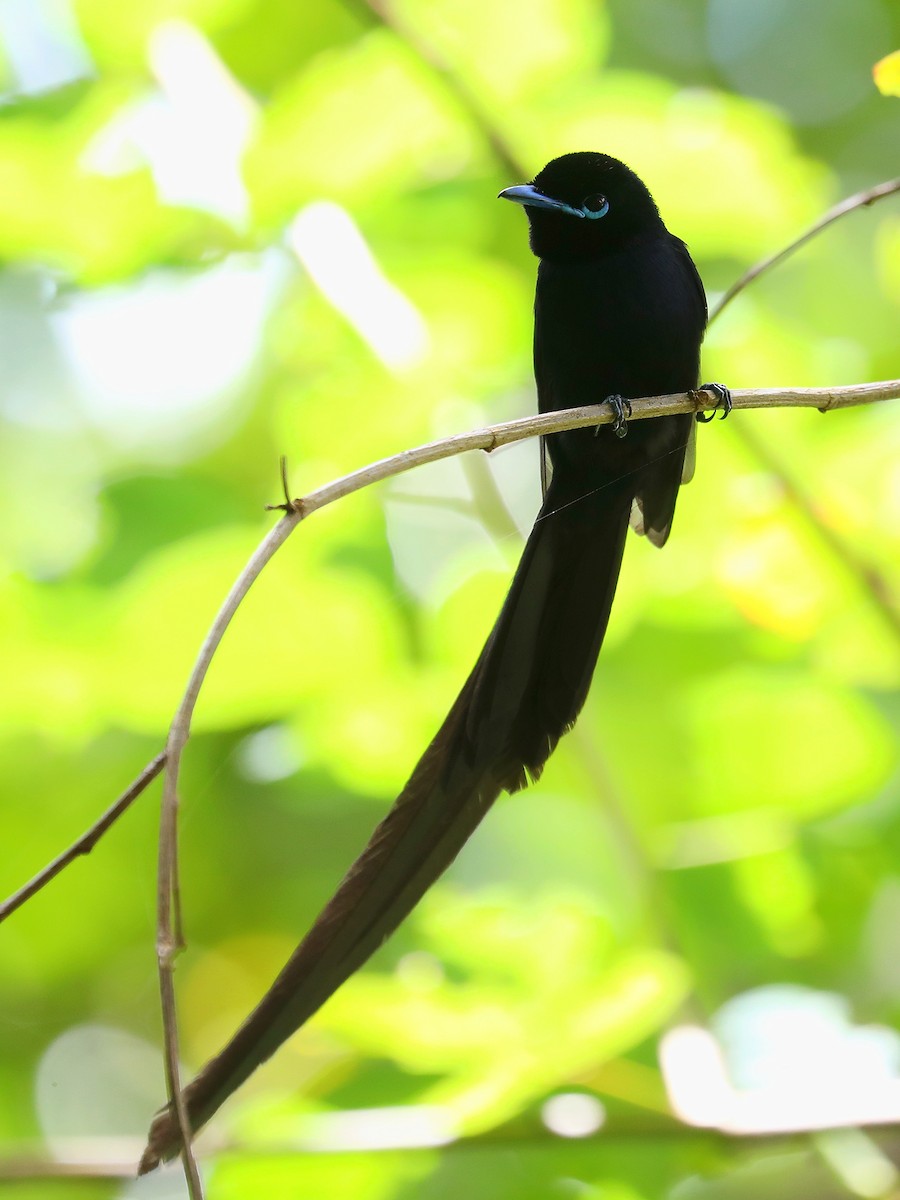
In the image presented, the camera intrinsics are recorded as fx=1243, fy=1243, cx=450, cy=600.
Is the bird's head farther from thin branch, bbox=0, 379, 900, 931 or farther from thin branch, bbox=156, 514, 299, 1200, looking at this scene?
thin branch, bbox=156, 514, 299, 1200

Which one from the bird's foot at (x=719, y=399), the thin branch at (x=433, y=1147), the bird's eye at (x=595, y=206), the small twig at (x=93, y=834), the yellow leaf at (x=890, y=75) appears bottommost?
the thin branch at (x=433, y=1147)

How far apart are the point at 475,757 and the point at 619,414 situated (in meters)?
0.49

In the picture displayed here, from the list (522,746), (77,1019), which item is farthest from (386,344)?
(77,1019)

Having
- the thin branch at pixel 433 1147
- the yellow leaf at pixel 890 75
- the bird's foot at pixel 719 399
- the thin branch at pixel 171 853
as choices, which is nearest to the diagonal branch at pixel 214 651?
the thin branch at pixel 171 853

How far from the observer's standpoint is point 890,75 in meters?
1.44

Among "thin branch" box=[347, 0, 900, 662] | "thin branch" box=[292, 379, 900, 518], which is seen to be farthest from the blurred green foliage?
"thin branch" box=[292, 379, 900, 518]

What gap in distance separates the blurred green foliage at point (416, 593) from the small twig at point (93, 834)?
0.58 m

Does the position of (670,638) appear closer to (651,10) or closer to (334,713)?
(334,713)

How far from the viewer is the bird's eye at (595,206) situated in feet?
6.52

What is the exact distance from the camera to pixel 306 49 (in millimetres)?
2109

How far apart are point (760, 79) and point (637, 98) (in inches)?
16.7

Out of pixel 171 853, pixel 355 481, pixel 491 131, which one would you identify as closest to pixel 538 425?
pixel 355 481

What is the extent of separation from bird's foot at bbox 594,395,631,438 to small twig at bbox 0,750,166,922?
2.41 ft

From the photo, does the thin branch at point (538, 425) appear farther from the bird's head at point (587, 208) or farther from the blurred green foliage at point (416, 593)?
the bird's head at point (587, 208)
